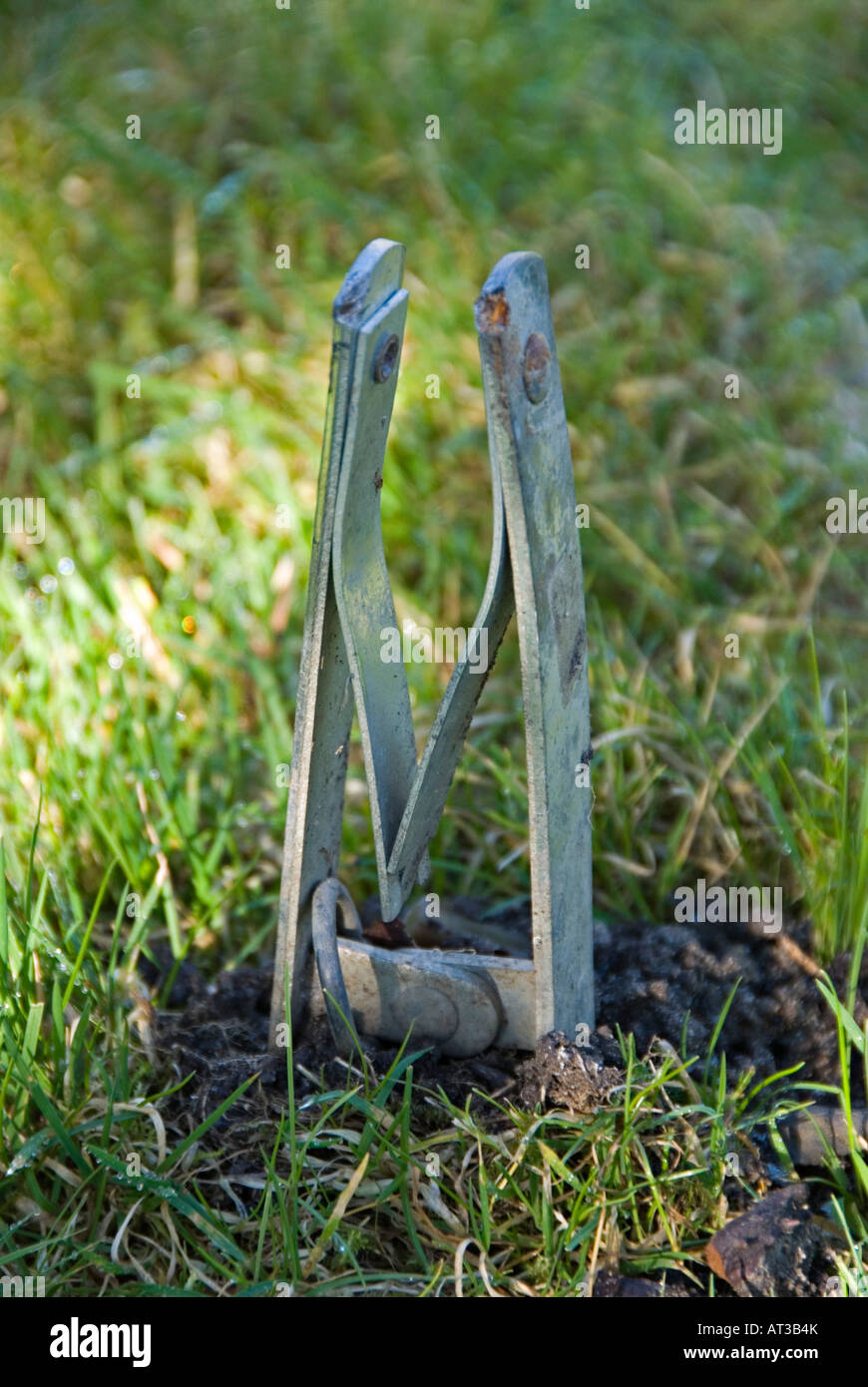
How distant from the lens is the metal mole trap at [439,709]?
1.42 m

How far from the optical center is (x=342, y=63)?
3961mm

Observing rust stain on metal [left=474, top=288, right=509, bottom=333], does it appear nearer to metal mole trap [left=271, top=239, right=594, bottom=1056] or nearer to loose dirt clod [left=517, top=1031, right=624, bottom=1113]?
metal mole trap [left=271, top=239, right=594, bottom=1056]

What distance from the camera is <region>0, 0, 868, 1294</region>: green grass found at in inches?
64.7

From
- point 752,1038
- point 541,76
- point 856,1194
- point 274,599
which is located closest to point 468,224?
point 541,76

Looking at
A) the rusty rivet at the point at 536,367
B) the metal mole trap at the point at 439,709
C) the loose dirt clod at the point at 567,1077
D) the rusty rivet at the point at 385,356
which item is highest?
the rusty rivet at the point at 385,356

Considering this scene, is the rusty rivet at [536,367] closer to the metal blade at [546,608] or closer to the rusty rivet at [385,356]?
the metal blade at [546,608]

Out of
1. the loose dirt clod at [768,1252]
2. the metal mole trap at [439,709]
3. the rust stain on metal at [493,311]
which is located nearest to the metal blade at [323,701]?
the metal mole trap at [439,709]

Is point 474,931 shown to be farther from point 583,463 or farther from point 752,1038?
point 583,463

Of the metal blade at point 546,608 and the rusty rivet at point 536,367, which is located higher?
the rusty rivet at point 536,367

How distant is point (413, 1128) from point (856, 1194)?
22.9 inches

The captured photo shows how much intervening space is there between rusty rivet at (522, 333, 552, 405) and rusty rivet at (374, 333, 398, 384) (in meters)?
0.17

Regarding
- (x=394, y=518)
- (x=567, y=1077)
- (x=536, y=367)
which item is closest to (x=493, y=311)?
(x=536, y=367)

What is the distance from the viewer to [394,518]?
2975 millimetres

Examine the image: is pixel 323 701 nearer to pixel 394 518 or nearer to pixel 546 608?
pixel 546 608
